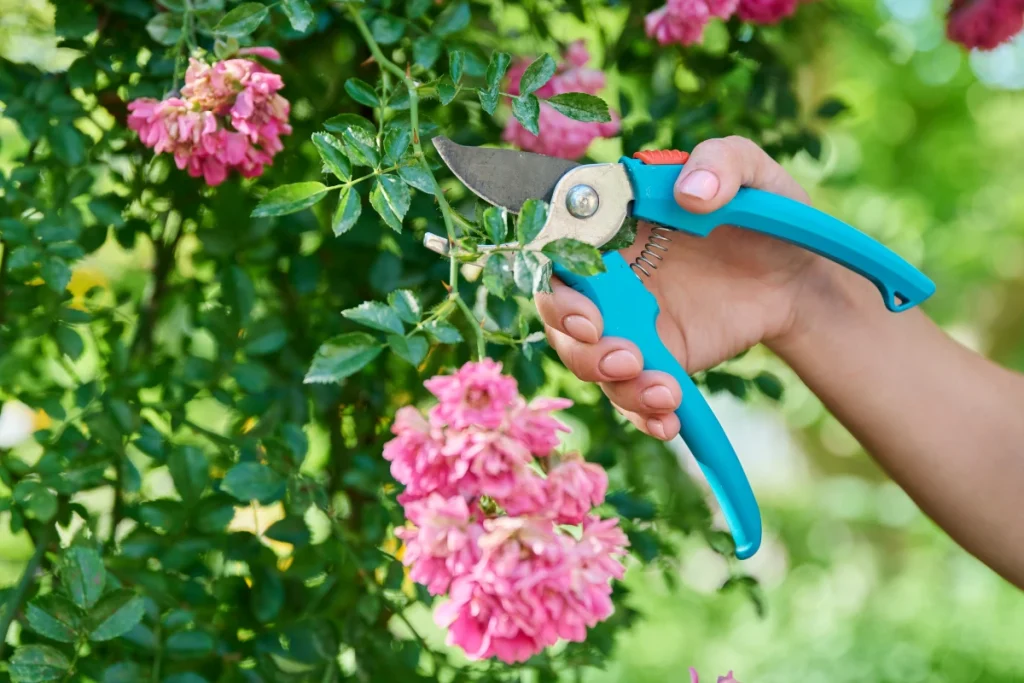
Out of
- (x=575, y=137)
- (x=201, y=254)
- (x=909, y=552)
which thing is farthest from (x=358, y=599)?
(x=909, y=552)

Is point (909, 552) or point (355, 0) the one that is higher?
point (355, 0)

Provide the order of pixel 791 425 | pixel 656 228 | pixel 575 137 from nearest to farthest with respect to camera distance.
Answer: pixel 656 228 → pixel 575 137 → pixel 791 425

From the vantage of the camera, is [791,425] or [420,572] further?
[791,425]

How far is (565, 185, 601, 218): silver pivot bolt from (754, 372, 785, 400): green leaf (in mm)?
626

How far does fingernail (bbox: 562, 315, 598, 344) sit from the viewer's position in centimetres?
95

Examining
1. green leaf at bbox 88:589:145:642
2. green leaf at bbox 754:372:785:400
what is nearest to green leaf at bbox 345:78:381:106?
green leaf at bbox 88:589:145:642

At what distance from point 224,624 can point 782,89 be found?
42.9 inches

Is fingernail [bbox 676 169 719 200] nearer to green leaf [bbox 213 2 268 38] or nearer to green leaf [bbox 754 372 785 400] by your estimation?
green leaf [bbox 213 2 268 38]

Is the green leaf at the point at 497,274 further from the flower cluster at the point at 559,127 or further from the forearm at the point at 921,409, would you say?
the forearm at the point at 921,409

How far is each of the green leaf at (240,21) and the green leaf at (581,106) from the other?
26 cm

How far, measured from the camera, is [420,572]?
688 mm

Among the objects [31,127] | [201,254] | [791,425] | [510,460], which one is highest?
[510,460]

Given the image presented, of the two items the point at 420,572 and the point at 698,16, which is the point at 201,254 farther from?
the point at 420,572

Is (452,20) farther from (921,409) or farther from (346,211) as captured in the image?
(921,409)
